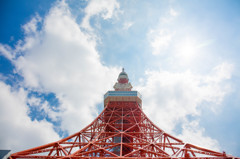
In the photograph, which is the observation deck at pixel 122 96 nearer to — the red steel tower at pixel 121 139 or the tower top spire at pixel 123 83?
the red steel tower at pixel 121 139

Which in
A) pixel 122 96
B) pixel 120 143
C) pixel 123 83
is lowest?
pixel 120 143

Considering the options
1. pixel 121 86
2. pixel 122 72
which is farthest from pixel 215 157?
pixel 122 72

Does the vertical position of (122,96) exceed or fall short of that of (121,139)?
it exceeds it

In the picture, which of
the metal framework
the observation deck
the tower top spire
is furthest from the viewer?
the tower top spire

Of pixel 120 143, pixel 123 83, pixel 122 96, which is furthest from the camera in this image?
pixel 123 83

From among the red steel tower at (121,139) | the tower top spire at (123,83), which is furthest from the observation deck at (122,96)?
the tower top spire at (123,83)

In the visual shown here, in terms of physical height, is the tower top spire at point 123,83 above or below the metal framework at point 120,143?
above

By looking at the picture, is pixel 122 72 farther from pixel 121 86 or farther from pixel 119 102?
pixel 119 102

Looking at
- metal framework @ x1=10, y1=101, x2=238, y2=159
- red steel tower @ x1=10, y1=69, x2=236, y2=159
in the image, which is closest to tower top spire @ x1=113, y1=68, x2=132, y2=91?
red steel tower @ x1=10, y1=69, x2=236, y2=159

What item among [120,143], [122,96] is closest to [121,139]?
[120,143]

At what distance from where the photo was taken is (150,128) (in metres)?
15.1

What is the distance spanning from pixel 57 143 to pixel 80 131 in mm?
2962

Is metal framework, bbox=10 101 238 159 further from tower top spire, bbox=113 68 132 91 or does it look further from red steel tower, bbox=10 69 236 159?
tower top spire, bbox=113 68 132 91

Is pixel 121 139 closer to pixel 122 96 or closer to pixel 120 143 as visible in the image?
pixel 120 143
